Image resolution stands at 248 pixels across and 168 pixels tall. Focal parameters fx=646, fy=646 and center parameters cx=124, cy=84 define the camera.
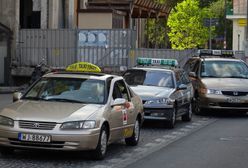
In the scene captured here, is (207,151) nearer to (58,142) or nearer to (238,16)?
(58,142)

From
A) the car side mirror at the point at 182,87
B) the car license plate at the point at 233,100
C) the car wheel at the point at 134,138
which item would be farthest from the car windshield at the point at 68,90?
the car license plate at the point at 233,100

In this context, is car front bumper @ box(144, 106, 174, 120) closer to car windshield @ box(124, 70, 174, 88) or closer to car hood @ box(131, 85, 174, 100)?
car hood @ box(131, 85, 174, 100)

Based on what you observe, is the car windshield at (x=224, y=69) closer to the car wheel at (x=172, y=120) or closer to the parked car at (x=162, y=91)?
the parked car at (x=162, y=91)

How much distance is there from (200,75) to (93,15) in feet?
41.9

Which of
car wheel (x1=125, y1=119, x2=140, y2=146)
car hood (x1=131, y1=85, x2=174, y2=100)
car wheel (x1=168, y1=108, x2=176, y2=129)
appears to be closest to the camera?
car wheel (x1=125, y1=119, x2=140, y2=146)

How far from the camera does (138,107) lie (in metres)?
12.7

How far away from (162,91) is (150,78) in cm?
102

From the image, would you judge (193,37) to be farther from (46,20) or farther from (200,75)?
(200,75)

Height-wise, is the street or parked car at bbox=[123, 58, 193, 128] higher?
parked car at bbox=[123, 58, 193, 128]

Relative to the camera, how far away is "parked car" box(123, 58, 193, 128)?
52.0 feet

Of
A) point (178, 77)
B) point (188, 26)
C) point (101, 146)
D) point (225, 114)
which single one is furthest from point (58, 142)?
point (188, 26)

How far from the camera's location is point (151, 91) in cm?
1627

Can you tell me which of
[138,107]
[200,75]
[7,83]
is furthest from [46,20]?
[138,107]

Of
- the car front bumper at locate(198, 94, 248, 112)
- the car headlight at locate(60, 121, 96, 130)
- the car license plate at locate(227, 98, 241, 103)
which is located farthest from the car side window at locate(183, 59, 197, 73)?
the car headlight at locate(60, 121, 96, 130)
